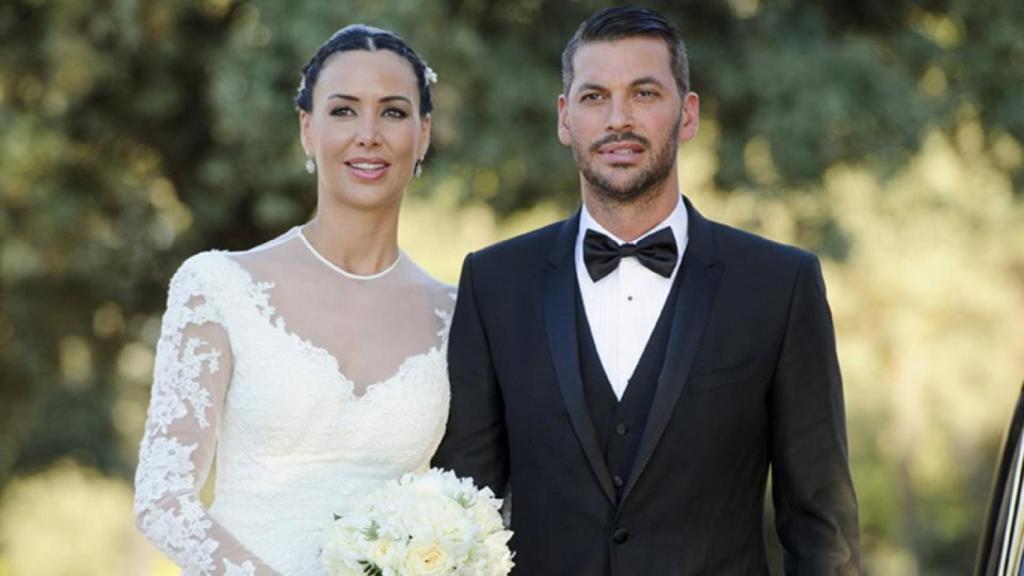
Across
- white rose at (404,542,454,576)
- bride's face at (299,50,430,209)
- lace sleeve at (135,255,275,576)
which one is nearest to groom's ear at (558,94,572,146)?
bride's face at (299,50,430,209)

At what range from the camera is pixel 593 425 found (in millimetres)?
3863

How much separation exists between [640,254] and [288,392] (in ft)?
3.18

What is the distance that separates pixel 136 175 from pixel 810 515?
7.25 m

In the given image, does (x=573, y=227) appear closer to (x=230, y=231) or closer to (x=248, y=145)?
(x=248, y=145)

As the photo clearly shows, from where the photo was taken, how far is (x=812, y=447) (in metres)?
3.89

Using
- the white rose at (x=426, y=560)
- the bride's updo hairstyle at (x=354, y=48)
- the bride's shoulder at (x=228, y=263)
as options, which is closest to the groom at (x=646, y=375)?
the white rose at (x=426, y=560)

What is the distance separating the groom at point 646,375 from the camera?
3850mm

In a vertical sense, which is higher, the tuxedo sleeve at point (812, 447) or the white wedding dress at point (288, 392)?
the white wedding dress at point (288, 392)

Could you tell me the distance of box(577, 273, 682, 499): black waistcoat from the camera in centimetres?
386

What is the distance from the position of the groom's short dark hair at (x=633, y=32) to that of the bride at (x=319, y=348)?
1.84ft

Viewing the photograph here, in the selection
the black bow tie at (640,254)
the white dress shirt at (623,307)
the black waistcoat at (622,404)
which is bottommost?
the black waistcoat at (622,404)

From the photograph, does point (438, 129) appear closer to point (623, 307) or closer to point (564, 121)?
point (564, 121)

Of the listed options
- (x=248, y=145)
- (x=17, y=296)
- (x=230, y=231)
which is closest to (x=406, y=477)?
(x=248, y=145)

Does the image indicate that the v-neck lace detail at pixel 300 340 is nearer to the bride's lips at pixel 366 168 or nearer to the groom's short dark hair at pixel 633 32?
the bride's lips at pixel 366 168
